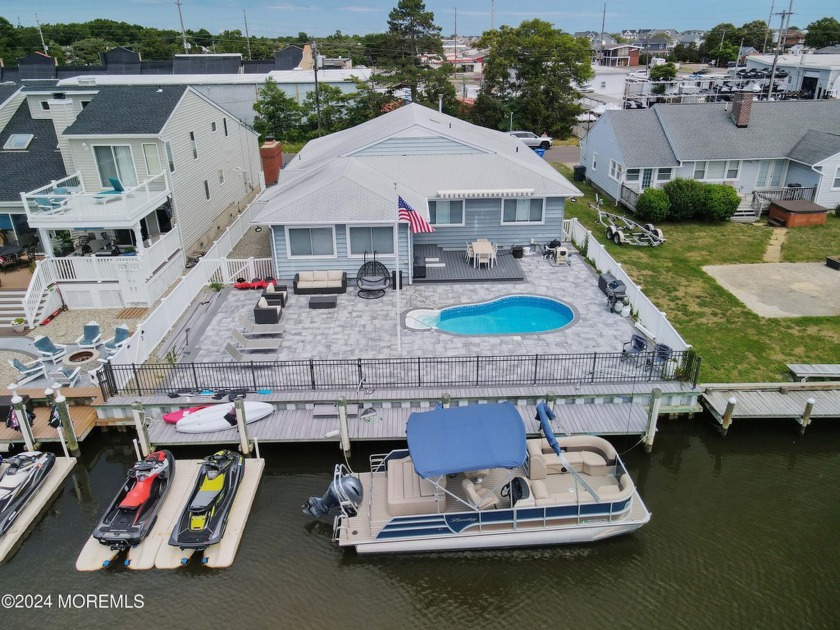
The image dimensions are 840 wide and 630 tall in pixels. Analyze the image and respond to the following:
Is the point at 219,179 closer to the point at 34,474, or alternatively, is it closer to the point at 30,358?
the point at 30,358

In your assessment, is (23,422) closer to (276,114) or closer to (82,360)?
(82,360)

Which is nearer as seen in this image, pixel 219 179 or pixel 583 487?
pixel 583 487

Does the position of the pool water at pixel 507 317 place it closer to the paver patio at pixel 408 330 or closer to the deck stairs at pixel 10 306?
the paver patio at pixel 408 330

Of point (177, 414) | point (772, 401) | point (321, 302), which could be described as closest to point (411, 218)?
point (321, 302)

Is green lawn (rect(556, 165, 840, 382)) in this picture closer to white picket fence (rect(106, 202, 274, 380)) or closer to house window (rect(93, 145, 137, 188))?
white picket fence (rect(106, 202, 274, 380))

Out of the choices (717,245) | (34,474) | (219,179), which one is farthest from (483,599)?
(219,179)

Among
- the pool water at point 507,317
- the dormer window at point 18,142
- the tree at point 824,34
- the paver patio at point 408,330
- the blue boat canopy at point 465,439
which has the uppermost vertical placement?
the tree at point 824,34

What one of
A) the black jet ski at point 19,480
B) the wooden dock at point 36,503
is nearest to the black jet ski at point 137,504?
the wooden dock at point 36,503
